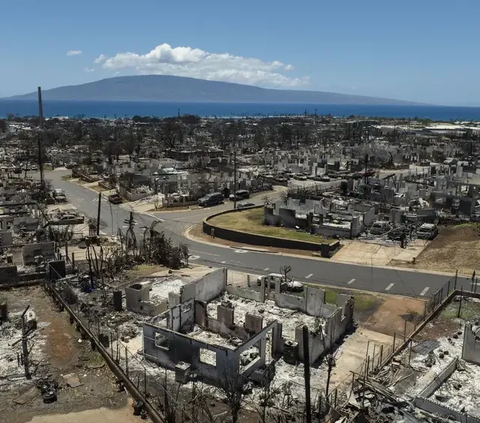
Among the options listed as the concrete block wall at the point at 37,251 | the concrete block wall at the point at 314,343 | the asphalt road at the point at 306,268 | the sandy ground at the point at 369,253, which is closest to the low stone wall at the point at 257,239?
the sandy ground at the point at 369,253

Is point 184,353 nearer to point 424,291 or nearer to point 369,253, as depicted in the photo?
point 424,291

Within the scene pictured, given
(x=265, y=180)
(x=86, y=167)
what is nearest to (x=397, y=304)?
(x=265, y=180)

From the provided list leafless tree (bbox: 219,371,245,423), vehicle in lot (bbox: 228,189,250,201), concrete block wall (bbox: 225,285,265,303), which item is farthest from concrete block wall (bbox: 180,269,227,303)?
vehicle in lot (bbox: 228,189,250,201)

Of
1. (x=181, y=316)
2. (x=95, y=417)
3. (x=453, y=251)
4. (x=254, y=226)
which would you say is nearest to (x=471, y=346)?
(x=181, y=316)

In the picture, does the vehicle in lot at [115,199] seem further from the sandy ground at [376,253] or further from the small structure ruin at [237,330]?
the small structure ruin at [237,330]

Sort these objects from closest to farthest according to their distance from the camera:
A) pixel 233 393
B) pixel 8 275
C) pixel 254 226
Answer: pixel 233 393
pixel 8 275
pixel 254 226

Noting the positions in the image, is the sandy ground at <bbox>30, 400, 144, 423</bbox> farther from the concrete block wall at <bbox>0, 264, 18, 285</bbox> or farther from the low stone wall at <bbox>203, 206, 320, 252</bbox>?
the low stone wall at <bbox>203, 206, 320, 252</bbox>
